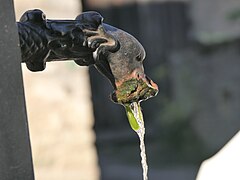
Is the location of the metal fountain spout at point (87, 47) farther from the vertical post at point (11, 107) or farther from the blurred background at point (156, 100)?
the blurred background at point (156, 100)

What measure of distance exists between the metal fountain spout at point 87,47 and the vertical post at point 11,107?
9 centimetres

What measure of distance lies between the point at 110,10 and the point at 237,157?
19.7 feet

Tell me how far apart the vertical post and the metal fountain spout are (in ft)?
0.28

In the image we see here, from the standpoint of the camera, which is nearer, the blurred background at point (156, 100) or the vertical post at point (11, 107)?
the vertical post at point (11, 107)

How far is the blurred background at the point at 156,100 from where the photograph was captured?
12.2 ft

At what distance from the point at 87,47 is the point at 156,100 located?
595 cm

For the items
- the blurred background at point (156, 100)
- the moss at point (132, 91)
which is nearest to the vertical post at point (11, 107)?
the moss at point (132, 91)

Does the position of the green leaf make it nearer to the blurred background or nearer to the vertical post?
the vertical post

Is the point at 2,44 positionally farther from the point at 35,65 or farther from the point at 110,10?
the point at 110,10

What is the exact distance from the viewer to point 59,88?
12.3 ft

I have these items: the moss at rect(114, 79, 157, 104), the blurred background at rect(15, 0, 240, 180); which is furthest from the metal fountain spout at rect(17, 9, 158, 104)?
the blurred background at rect(15, 0, 240, 180)

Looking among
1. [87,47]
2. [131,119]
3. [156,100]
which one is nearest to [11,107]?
[87,47]

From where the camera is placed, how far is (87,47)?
1111 mm

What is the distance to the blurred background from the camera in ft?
12.2
